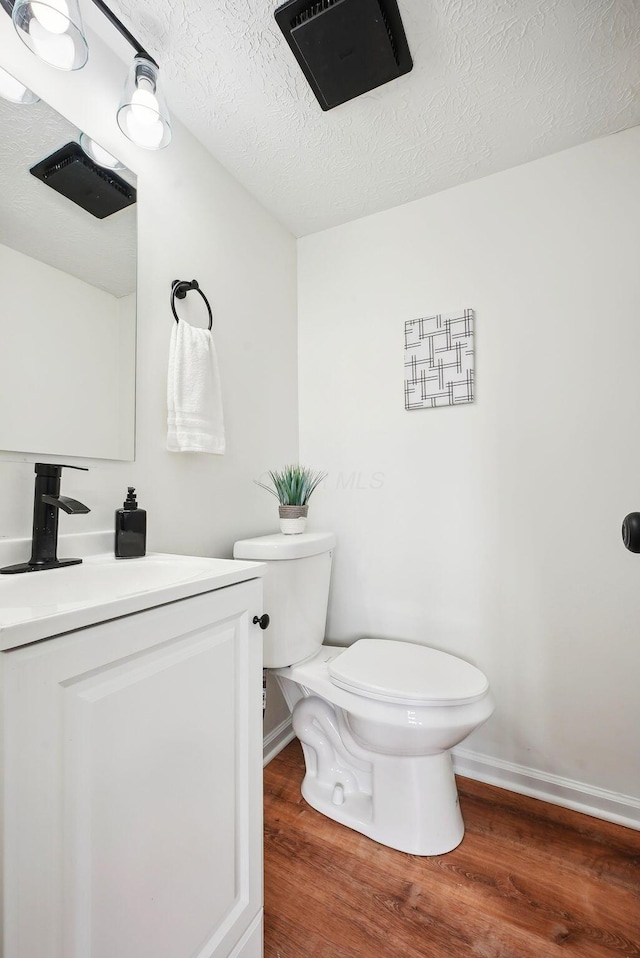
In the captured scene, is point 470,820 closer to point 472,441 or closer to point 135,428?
point 472,441

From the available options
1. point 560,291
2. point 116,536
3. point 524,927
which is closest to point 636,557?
point 560,291

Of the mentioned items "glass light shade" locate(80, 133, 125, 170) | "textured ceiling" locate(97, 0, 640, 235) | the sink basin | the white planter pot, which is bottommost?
the sink basin

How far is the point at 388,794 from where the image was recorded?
1.24 m

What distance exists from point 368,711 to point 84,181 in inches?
60.9

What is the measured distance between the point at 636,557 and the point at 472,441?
2.01ft

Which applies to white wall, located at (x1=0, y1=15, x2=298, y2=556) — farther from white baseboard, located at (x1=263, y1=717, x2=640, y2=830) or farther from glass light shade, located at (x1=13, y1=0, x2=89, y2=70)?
white baseboard, located at (x1=263, y1=717, x2=640, y2=830)

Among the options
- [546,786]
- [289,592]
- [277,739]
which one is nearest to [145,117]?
[289,592]

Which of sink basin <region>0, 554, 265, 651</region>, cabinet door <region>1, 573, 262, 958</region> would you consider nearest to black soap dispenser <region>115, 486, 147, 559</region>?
sink basin <region>0, 554, 265, 651</region>

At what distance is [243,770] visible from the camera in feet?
2.74

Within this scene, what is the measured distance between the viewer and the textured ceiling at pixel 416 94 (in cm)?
105

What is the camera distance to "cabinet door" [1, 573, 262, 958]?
0.49m

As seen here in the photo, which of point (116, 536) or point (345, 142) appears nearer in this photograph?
point (116, 536)

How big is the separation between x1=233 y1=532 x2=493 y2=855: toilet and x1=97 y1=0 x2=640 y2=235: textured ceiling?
1319 mm

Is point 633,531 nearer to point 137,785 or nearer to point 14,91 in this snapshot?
point 137,785
